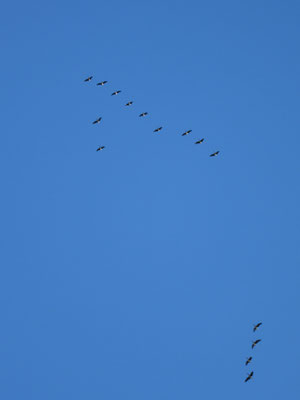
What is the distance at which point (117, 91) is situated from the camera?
81875 millimetres

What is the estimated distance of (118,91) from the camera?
268ft

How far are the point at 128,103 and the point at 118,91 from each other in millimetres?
2454

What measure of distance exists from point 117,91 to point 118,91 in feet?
0.75

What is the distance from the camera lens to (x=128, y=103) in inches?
3162

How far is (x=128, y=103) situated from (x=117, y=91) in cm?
265
